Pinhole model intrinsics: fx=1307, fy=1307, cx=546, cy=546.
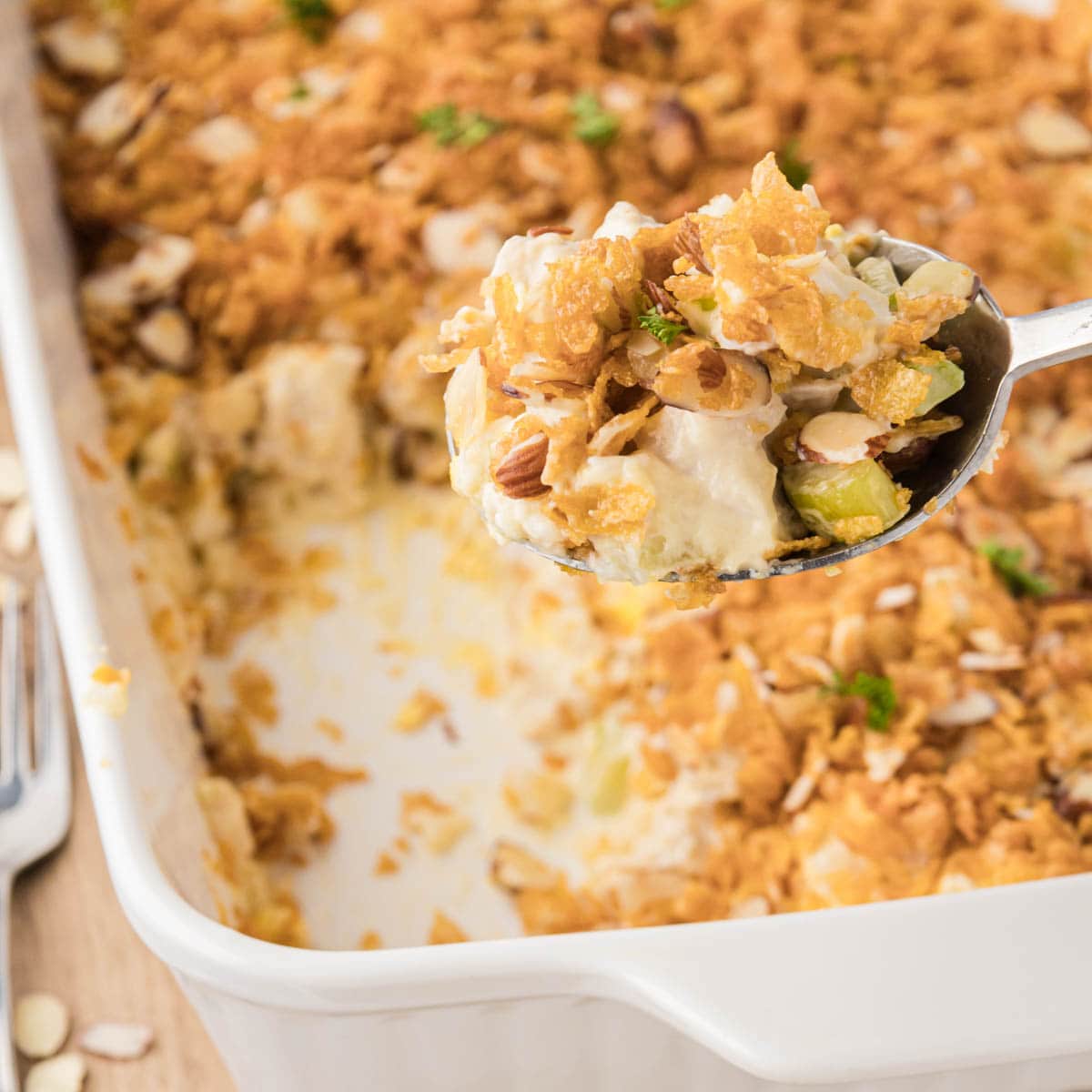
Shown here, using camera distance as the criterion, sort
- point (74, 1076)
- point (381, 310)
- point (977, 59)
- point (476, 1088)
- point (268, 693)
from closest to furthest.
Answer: point (476, 1088) → point (74, 1076) → point (268, 693) → point (381, 310) → point (977, 59)

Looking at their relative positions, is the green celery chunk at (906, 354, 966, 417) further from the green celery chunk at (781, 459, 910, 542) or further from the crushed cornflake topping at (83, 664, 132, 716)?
the crushed cornflake topping at (83, 664, 132, 716)

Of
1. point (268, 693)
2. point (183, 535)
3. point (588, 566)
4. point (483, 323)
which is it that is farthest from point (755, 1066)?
point (183, 535)

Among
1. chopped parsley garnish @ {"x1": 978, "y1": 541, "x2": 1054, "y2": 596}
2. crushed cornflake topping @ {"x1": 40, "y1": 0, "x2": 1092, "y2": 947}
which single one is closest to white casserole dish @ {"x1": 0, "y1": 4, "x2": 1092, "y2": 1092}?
crushed cornflake topping @ {"x1": 40, "y1": 0, "x2": 1092, "y2": 947}

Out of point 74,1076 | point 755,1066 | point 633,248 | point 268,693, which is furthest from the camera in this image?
point 268,693

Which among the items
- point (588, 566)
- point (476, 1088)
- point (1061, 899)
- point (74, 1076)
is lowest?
point (74, 1076)

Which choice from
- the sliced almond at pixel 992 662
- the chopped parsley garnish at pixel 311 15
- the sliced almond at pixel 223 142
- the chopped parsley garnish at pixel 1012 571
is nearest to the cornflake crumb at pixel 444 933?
the sliced almond at pixel 992 662

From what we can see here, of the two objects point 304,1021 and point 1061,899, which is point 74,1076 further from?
point 1061,899
